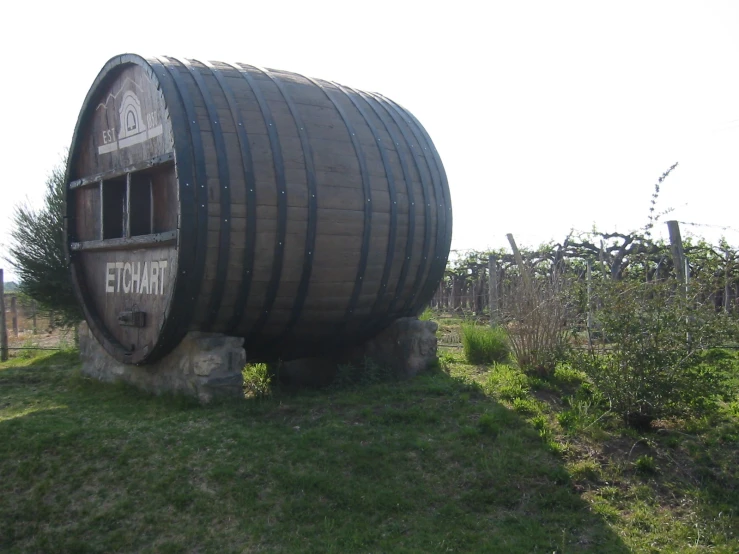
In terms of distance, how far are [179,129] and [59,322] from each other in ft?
24.6

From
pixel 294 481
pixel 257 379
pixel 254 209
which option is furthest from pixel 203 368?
pixel 294 481

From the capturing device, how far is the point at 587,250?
10594 millimetres

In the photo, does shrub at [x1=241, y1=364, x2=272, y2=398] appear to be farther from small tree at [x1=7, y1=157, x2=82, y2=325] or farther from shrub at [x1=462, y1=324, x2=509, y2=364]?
small tree at [x1=7, y1=157, x2=82, y2=325]

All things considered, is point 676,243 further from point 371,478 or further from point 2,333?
point 2,333

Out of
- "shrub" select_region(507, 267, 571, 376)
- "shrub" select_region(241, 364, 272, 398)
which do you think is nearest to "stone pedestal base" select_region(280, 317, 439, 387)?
"shrub" select_region(241, 364, 272, 398)

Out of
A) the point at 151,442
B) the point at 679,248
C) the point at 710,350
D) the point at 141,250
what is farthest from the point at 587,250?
the point at 151,442

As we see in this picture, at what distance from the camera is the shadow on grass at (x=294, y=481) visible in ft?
12.3

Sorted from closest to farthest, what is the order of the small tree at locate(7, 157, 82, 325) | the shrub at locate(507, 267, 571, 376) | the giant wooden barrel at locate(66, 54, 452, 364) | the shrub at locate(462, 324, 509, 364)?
the giant wooden barrel at locate(66, 54, 452, 364) < the shrub at locate(507, 267, 571, 376) < the shrub at locate(462, 324, 509, 364) < the small tree at locate(7, 157, 82, 325)

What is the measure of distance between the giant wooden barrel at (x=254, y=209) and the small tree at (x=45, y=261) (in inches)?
165


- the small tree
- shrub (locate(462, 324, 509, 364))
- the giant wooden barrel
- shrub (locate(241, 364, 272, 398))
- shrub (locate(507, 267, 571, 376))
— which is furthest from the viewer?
the small tree

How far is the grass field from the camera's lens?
147 inches

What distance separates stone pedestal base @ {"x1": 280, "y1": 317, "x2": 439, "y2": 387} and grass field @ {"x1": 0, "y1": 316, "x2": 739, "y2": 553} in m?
0.79

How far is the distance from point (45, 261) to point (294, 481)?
26.0 feet

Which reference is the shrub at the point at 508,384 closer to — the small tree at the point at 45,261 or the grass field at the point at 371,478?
the grass field at the point at 371,478
